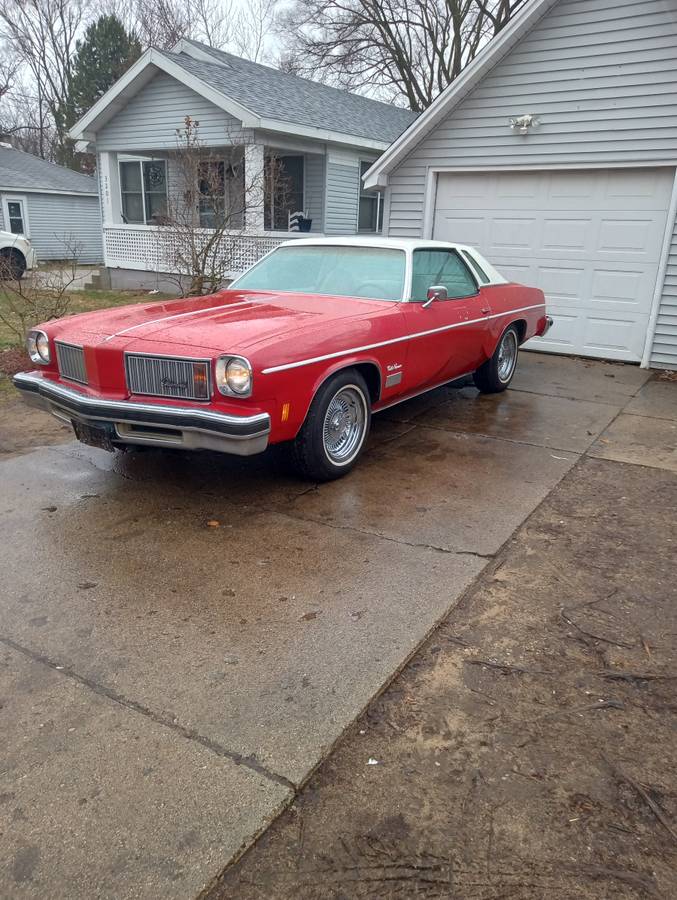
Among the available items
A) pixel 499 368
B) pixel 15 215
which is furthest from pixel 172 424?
pixel 15 215

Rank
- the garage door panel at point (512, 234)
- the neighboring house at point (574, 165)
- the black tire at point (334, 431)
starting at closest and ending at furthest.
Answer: the black tire at point (334, 431)
the neighboring house at point (574, 165)
the garage door panel at point (512, 234)

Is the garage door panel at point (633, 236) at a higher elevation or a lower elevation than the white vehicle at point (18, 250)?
higher

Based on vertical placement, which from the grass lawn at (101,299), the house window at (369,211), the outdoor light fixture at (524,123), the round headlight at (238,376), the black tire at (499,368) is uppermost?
the outdoor light fixture at (524,123)

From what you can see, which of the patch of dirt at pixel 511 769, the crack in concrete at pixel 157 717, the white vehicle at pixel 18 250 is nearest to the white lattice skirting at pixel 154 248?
the white vehicle at pixel 18 250

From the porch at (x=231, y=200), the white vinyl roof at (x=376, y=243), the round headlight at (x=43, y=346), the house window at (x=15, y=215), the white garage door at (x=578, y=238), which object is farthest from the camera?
the house window at (x=15, y=215)

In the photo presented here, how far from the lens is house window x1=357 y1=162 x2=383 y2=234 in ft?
55.7

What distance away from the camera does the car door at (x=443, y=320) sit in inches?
207

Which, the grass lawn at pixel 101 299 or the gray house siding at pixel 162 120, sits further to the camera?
the gray house siding at pixel 162 120

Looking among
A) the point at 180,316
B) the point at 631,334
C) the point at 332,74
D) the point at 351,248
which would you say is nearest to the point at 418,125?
the point at 631,334

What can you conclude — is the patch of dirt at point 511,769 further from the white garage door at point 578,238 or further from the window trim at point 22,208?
the window trim at point 22,208

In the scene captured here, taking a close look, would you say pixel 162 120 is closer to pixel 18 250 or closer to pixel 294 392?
pixel 18 250

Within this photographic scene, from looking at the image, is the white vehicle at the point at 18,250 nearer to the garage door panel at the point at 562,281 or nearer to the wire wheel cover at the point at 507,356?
the garage door panel at the point at 562,281

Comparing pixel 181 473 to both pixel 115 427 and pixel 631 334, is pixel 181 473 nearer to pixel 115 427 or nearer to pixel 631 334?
pixel 115 427

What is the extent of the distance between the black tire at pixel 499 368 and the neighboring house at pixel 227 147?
6724 millimetres
